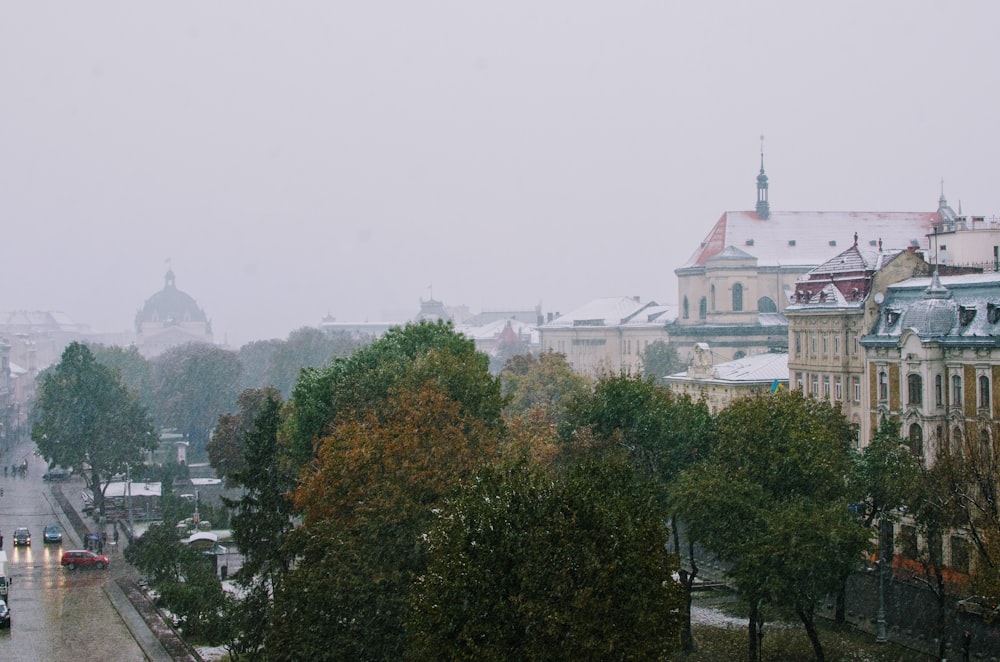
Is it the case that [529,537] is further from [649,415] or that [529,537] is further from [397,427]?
[649,415]

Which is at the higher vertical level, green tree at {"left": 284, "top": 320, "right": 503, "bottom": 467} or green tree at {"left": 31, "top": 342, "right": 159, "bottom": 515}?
green tree at {"left": 284, "top": 320, "right": 503, "bottom": 467}

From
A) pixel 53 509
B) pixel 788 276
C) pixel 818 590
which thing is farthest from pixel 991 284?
pixel 788 276

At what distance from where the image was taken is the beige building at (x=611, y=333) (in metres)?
160

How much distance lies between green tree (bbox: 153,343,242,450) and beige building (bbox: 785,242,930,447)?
74.3 m

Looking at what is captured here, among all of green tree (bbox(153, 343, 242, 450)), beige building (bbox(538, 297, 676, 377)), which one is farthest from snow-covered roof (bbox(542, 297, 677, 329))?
green tree (bbox(153, 343, 242, 450))

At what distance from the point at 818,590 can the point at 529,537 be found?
1472cm

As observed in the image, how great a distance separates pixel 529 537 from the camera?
92.5ft

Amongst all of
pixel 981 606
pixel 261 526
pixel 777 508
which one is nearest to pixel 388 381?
pixel 261 526

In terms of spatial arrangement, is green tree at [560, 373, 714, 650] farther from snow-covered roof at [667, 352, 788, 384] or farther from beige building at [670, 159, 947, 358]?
beige building at [670, 159, 947, 358]

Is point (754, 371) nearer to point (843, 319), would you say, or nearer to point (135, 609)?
point (843, 319)

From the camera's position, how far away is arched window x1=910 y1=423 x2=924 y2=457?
51.7m

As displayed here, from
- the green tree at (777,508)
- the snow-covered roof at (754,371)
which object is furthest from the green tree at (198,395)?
the green tree at (777,508)

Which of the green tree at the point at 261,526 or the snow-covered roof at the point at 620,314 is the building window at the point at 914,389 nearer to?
the green tree at the point at 261,526

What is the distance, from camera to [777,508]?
40.5 metres
